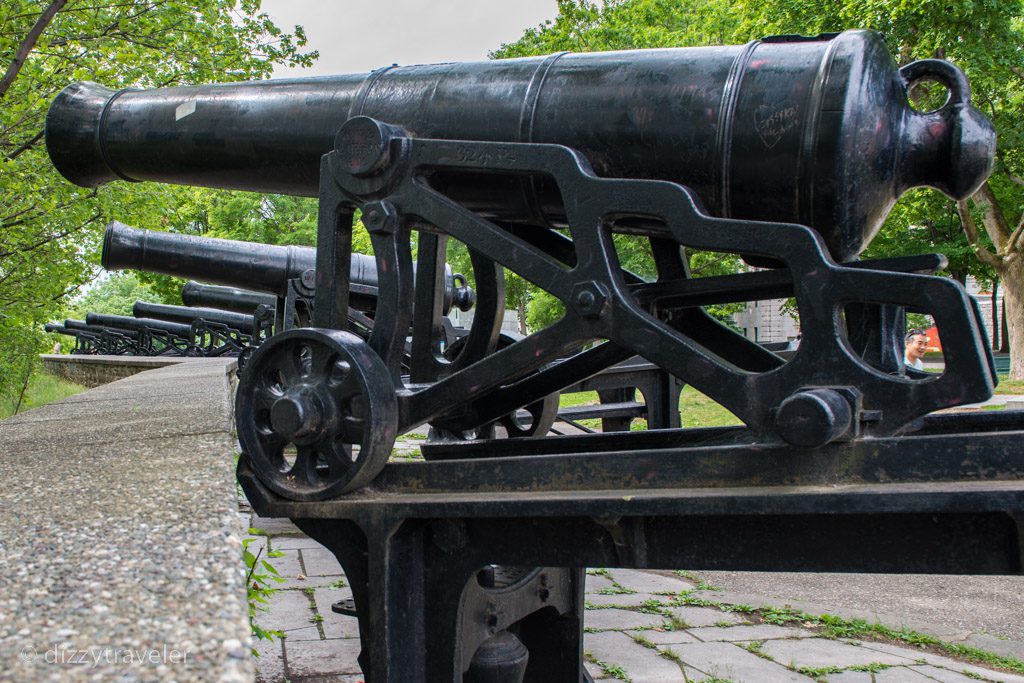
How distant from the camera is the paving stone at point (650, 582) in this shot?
16.9 ft

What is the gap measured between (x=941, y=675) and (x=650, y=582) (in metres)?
1.73

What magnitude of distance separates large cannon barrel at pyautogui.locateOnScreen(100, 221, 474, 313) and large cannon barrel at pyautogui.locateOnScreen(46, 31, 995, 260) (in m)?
6.79

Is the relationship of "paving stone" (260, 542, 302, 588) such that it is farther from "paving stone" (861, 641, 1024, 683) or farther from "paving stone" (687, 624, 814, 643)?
"paving stone" (861, 641, 1024, 683)

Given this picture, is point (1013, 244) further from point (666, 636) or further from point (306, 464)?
point (306, 464)

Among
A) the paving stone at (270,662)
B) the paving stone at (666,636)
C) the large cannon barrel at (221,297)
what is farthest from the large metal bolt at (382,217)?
the large cannon barrel at (221,297)

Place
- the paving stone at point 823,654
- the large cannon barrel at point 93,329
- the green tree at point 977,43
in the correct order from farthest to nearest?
the large cannon barrel at point 93,329
the green tree at point 977,43
the paving stone at point 823,654

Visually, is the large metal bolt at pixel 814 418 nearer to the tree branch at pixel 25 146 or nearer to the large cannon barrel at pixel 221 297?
the tree branch at pixel 25 146

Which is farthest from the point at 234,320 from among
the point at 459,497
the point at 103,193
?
the point at 459,497

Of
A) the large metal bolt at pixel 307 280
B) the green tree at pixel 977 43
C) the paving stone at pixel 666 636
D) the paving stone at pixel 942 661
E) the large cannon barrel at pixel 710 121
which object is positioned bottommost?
the paving stone at pixel 942 661

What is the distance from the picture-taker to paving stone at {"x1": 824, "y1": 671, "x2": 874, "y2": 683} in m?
3.72

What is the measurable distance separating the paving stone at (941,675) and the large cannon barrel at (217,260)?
249 inches

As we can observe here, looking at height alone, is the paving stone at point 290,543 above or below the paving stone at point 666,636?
above

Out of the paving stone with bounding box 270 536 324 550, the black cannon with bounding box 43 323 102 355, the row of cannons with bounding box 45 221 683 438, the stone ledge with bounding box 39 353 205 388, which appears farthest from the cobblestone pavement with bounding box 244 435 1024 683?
the black cannon with bounding box 43 323 102 355

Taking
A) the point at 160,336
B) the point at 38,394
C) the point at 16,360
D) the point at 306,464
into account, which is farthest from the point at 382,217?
the point at 160,336
